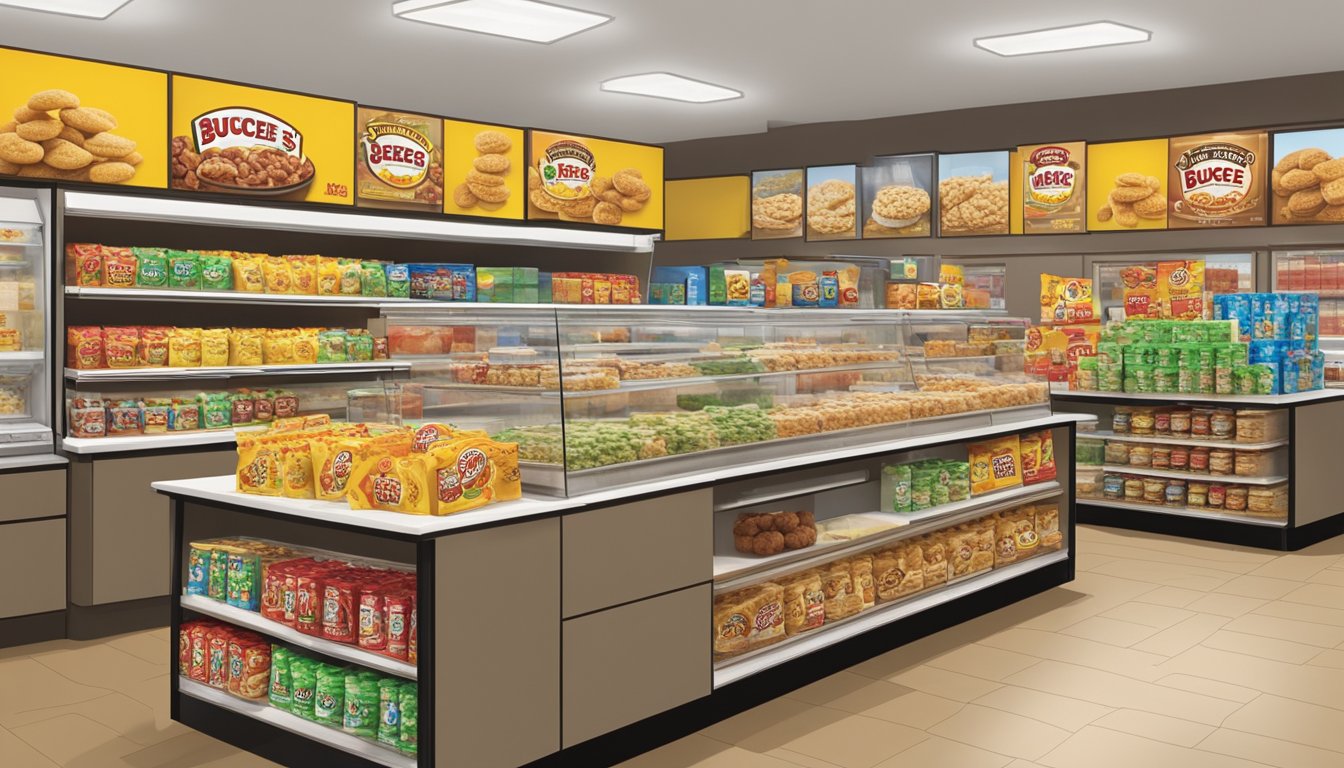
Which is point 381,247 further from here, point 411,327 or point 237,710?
point 237,710

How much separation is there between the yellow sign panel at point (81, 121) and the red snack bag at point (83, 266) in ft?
1.09

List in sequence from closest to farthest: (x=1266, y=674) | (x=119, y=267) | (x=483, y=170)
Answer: (x=1266, y=674) → (x=119, y=267) → (x=483, y=170)

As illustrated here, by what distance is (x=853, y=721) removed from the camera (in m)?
4.16

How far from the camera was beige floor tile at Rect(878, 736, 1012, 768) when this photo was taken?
3746 millimetres

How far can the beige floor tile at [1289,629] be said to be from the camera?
5246 millimetres

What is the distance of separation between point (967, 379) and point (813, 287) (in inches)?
38.6

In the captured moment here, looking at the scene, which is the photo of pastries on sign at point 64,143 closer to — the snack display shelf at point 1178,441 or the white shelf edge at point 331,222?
the white shelf edge at point 331,222

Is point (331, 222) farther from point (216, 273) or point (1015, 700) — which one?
point (1015, 700)

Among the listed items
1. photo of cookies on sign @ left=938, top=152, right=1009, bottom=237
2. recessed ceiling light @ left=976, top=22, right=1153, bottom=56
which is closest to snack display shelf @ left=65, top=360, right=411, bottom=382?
recessed ceiling light @ left=976, top=22, right=1153, bottom=56

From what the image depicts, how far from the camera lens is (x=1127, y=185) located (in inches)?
385

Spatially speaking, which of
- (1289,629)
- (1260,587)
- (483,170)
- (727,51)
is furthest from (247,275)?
(1260,587)

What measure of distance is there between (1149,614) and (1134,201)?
5.17m

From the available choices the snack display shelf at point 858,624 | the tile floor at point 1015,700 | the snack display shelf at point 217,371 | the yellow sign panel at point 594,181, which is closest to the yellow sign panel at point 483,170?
the yellow sign panel at point 594,181

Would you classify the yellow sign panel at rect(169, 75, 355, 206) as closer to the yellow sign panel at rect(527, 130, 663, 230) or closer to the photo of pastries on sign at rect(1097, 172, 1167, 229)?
the yellow sign panel at rect(527, 130, 663, 230)
